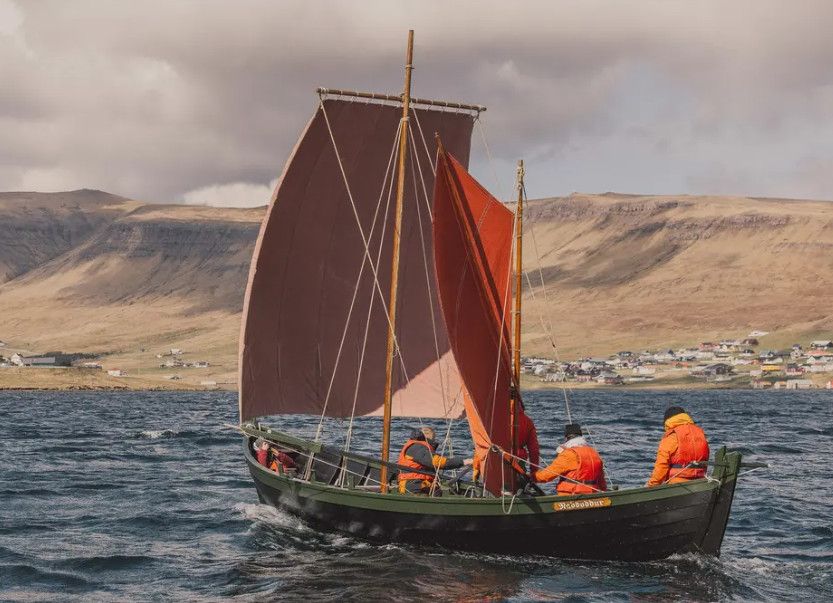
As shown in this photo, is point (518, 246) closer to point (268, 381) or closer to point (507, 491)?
point (507, 491)

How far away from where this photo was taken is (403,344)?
3008cm

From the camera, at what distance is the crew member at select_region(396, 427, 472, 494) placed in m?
23.1

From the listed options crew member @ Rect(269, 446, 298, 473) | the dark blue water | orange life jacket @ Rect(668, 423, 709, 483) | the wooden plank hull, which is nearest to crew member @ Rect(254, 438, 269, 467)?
crew member @ Rect(269, 446, 298, 473)

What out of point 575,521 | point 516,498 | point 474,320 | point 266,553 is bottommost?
point 266,553

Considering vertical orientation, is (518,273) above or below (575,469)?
above

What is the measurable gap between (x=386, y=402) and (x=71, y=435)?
3714 centimetres

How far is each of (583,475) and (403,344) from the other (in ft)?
33.6

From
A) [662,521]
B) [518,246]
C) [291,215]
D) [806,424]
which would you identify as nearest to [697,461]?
[662,521]

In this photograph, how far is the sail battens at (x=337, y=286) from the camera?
2797 centimetres

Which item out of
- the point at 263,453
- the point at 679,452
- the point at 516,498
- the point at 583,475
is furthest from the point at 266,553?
the point at 679,452

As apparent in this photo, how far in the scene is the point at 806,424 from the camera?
7469 cm

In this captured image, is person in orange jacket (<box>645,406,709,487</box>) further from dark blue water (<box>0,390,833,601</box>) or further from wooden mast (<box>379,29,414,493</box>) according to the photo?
wooden mast (<box>379,29,414,493</box>)

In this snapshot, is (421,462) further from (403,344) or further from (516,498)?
(403,344)

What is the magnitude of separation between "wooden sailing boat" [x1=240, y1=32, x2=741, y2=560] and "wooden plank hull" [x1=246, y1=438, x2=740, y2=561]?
0.03m
